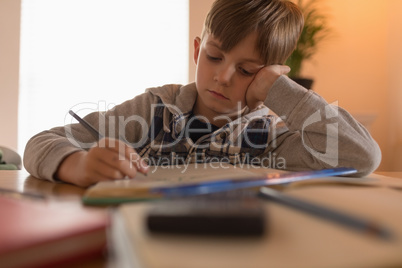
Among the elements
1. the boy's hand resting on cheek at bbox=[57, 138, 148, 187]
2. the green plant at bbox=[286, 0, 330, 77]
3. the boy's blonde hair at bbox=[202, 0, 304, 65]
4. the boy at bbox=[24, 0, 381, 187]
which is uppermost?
the green plant at bbox=[286, 0, 330, 77]

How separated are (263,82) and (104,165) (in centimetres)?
46

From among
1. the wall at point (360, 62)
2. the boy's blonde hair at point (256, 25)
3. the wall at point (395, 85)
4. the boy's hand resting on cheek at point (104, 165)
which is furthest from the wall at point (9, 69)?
the wall at point (395, 85)

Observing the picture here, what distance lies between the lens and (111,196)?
0.36m

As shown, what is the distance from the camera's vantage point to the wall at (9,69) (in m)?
2.46

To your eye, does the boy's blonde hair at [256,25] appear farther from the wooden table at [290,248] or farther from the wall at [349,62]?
the wall at [349,62]

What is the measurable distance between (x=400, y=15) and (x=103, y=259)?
249cm

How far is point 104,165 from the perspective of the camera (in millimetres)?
525

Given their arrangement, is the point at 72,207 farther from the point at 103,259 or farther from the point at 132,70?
the point at 132,70

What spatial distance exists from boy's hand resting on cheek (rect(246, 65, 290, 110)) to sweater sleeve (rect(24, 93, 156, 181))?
Answer: 24cm

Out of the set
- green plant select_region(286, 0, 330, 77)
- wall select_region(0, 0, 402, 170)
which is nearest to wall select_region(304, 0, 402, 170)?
wall select_region(0, 0, 402, 170)

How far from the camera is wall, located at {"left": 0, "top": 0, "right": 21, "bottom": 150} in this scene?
246 cm

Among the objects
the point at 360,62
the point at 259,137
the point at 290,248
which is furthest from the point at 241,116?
the point at 360,62

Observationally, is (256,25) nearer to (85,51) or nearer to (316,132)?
(316,132)

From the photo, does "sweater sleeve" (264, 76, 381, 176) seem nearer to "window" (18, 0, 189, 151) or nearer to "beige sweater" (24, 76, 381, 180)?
"beige sweater" (24, 76, 381, 180)
